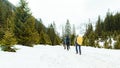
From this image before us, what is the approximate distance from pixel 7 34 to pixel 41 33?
59.4 meters

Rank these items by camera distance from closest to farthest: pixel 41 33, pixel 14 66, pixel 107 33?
1. pixel 14 66
2. pixel 41 33
3. pixel 107 33

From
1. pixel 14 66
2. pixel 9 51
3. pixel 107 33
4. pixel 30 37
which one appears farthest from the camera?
pixel 107 33

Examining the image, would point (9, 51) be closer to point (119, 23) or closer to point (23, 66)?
point (23, 66)

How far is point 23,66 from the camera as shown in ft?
44.2

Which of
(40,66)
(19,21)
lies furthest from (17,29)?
(40,66)

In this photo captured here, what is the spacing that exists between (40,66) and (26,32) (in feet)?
66.3

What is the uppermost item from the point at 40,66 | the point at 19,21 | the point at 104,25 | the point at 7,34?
the point at 104,25

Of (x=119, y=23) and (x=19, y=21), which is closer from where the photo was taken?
(x=19, y=21)

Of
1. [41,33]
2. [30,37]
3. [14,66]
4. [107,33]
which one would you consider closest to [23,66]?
[14,66]

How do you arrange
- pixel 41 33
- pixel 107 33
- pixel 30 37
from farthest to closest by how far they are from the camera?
1. pixel 107 33
2. pixel 41 33
3. pixel 30 37

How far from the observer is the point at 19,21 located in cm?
3400

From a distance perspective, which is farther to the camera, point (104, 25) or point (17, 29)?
point (104, 25)

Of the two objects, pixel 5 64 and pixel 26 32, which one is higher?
pixel 26 32

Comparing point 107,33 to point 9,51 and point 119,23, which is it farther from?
point 9,51
